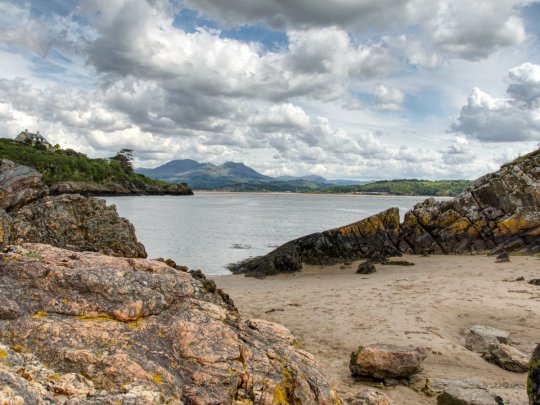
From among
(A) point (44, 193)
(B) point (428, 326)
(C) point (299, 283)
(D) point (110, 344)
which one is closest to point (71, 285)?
(D) point (110, 344)

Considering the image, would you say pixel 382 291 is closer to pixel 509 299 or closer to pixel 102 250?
pixel 509 299

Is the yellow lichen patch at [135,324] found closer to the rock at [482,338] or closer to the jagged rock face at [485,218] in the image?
the rock at [482,338]

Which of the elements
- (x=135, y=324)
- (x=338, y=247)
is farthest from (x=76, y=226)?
(x=338, y=247)

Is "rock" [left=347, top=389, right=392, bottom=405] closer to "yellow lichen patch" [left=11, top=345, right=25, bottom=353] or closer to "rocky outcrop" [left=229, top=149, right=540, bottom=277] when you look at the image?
"yellow lichen patch" [left=11, top=345, right=25, bottom=353]

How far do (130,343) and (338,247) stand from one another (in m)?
30.3

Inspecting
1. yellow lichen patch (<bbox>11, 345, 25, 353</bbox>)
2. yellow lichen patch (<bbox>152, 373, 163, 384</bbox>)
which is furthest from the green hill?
yellow lichen patch (<bbox>152, 373, 163, 384</bbox>)

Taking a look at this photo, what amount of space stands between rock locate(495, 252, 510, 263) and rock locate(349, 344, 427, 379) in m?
20.4

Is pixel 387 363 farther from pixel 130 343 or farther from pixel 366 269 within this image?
pixel 366 269

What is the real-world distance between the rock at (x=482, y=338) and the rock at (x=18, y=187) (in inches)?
832

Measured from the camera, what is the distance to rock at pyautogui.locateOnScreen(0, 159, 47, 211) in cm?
1972

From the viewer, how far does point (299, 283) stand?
1116 inches

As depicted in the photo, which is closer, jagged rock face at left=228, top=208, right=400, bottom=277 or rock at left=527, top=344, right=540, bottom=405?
rock at left=527, top=344, right=540, bottom=405

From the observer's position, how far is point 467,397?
9609 millimetres

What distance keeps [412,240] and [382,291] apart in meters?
16.2
